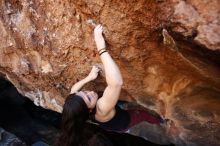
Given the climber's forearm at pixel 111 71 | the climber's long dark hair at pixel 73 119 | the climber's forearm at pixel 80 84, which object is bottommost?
the climber's long dark hair at pixel 73 119

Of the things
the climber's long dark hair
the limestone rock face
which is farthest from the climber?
the limestone rock face

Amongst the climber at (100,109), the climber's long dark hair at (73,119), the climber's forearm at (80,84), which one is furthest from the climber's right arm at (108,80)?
the climber's forearm at (80,84)

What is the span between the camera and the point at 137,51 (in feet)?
8.21

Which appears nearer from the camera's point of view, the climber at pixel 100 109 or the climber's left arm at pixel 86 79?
the climber at pixel 100 109

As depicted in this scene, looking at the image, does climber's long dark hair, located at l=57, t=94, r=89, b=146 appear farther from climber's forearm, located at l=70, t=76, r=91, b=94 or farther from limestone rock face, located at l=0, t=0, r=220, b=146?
limestone rock face, located at l=0, t=0, r=220, b=146

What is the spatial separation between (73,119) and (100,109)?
0.65ft

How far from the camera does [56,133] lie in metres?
3.85

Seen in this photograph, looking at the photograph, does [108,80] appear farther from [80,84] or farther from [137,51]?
[80,84]

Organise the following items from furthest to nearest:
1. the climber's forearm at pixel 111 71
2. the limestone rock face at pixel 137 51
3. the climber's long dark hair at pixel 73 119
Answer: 1. the climber's long dark hair at pixel 73 119
2. the climber's forearm at pixel 111 71
3. the limestone rock face at pixel 137 51

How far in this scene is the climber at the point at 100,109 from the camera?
7.98 feet

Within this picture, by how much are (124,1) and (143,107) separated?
0.92 m

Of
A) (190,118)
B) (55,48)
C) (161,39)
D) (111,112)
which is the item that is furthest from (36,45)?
(190,118)

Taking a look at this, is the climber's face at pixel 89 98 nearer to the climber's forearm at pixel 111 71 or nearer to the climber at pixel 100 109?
the climber at pixel 100 109

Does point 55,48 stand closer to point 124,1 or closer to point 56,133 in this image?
point 124,1
